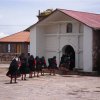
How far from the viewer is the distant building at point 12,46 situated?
51.5 m

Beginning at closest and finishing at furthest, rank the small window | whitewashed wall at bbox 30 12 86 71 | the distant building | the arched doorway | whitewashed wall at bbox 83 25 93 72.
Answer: whitewashed wall at bbox 83 25 93 72
whitewashed wall at bbox 30 12 86 71
the arched doorway
the small window
the distant building

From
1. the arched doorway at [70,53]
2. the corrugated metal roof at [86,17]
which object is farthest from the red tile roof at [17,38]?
the arched doorway at [70,53]

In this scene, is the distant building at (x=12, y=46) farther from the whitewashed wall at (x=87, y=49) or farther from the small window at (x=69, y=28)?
the whitewashed wall at (x=87, y=49)

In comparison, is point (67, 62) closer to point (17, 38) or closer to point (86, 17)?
point (86, 17)

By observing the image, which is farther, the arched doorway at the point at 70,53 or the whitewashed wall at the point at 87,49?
the arched doorway at the point at 70,53

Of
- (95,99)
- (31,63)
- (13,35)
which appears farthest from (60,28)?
(13,35)

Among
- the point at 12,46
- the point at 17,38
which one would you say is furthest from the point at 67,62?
the point at 17,38

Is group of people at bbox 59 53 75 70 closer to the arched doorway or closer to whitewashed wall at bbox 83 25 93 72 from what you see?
the arched doorway

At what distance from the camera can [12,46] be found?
2062 inches

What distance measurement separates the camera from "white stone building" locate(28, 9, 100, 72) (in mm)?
29109

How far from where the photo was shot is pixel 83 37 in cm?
3005

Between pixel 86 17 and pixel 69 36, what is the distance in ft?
6.85

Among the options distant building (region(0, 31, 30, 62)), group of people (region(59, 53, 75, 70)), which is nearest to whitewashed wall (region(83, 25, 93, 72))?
group of people (region(59, 53, 75, 70))

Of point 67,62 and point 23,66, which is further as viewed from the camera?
point 67,62
